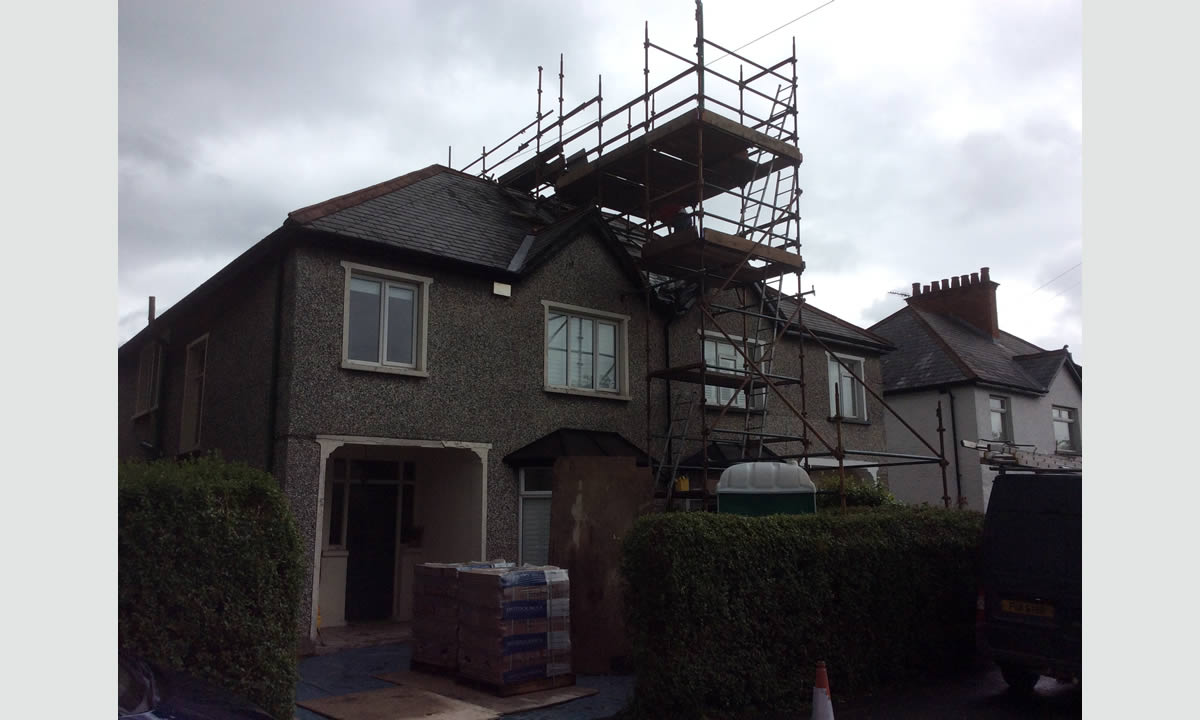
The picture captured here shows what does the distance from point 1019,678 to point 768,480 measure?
12.8 ft

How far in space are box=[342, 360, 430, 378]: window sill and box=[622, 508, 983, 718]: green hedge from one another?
220 inches

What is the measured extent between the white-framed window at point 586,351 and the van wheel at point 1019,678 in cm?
759

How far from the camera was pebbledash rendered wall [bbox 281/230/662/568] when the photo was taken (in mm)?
11844

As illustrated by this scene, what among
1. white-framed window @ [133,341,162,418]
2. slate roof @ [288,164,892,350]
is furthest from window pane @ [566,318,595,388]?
white-framed window @ [133,341,162,418]

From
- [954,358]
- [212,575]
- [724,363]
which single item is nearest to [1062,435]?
[954,358]

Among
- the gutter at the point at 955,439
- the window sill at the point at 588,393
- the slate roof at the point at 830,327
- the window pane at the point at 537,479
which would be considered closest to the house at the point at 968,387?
the gutter at the point at 955,439

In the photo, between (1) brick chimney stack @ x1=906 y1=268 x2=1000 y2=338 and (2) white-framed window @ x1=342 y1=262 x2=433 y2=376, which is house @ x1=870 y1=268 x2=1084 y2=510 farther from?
(2) white-framed window @ x1=342 y1=262 x2=433 y2=376

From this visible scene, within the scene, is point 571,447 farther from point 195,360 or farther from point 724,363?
point 195,360

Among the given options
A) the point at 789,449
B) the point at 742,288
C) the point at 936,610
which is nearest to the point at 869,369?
the point at 789,449

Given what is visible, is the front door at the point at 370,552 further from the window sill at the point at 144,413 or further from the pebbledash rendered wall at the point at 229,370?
the window sill at the point at 144,413

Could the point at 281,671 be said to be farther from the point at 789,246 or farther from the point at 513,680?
the point at 789,246

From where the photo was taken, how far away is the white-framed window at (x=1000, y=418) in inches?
1007

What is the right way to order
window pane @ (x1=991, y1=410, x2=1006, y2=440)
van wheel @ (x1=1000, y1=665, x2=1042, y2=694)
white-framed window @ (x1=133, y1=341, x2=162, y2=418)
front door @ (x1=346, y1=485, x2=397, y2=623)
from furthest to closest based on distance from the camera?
window pane @ (x1=991, y1=410, x2=1006, y2=440) → white-framed window @ (x1=133, y1=341, x2=162, y2=418) → front door @ (x1=346, y1=485, x2=397, y2=623) → van wheel @ (x1=1000, y1=665, x2=1042, y2=694)

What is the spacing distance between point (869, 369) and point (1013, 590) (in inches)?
489
